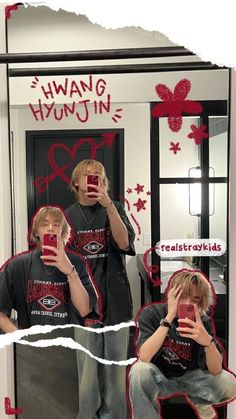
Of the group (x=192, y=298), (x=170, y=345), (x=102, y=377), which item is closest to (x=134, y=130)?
(x=192, y=298)

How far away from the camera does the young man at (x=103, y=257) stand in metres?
1.05

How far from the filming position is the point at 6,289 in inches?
42.5

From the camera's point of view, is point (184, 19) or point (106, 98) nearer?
point (184, 19)

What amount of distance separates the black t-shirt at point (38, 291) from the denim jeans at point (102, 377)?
0.26 ft

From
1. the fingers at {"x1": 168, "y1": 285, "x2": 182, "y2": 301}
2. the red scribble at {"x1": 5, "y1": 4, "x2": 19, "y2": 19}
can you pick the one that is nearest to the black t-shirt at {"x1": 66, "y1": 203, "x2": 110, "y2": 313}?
the fingers at {"x1": 168, "y1": 285, "x2": 182, "y2": 301}

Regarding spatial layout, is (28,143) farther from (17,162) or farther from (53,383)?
(53,383)

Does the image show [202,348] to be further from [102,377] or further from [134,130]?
[134,130]

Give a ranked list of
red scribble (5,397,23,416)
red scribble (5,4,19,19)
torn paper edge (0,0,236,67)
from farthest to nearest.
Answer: red scribble (5,397,23,416) < red scribble (5,4,19,19) < torn paper edge (0,0,236,67)

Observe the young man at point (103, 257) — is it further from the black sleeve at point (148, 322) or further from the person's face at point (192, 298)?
the person's face at point (192, 298)

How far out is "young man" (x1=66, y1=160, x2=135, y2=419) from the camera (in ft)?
3.46

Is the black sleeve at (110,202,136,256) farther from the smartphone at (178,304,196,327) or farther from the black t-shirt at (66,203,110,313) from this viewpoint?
the smartphone at (178,304,196,327)

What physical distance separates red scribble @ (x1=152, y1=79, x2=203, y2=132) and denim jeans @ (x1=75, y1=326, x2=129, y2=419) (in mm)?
649

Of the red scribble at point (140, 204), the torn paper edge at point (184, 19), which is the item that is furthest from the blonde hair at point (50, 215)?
the torn paper edge at point (184, 19)

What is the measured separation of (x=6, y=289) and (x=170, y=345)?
0.53m
